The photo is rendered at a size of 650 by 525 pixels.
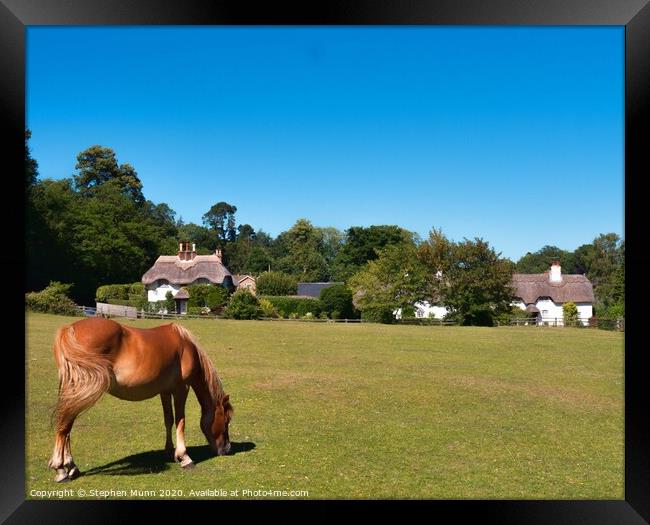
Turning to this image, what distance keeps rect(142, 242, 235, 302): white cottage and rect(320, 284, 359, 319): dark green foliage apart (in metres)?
10.8

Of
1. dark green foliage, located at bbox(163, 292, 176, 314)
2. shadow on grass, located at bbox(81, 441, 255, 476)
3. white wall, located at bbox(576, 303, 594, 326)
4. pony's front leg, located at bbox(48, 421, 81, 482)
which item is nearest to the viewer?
pony's front leg, located at bbox(48, 421, 81, 482)

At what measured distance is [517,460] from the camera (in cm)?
523

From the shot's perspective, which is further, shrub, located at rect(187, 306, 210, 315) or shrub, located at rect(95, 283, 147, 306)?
shrub, located at rect(187, 306, 210, 315)

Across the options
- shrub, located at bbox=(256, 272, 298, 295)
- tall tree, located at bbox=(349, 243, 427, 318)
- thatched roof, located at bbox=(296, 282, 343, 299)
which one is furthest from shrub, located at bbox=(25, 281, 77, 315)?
tall tree, located at bbox=(349, 243, 427, 318)

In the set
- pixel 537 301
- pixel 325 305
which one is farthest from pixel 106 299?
pixel 537 301

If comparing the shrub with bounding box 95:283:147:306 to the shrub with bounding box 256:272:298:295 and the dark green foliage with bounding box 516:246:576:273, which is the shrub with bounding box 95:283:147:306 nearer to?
the shrub with bounding box 256:272:298:295

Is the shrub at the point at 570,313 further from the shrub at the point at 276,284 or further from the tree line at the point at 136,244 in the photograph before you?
the shrub at the point at 276,284

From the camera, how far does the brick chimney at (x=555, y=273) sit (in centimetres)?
1828

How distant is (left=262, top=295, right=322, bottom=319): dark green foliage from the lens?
14.5 metres

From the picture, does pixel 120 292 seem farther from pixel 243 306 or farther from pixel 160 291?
pixel 243 306

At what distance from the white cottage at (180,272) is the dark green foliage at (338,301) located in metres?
A: 10.8

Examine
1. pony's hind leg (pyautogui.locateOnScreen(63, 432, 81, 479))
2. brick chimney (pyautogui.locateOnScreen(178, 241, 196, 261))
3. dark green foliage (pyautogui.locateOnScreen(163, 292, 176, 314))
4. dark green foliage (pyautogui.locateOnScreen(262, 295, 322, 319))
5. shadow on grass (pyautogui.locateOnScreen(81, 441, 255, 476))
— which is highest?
brick chimney (pyautogui.locateOnScreen(178, 241, 196, 261))

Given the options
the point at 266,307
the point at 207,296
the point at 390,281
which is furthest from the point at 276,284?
the point at 390,281
